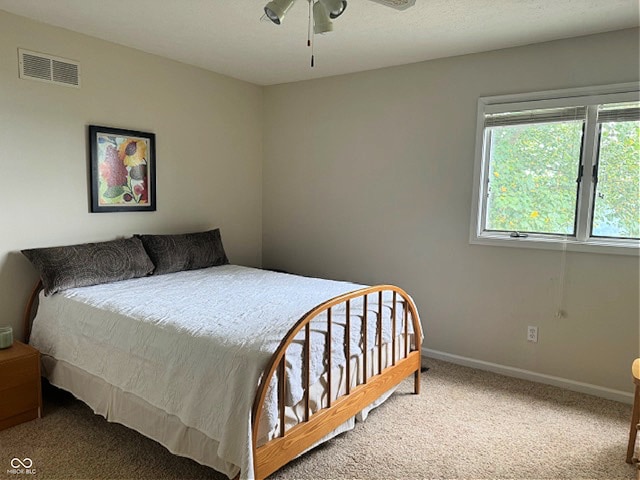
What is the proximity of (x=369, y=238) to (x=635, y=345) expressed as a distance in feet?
6.50

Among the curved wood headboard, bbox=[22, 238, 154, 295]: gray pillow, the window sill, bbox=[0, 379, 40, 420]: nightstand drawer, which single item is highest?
the window sill

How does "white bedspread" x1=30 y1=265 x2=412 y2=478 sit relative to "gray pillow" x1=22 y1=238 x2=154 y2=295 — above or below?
below

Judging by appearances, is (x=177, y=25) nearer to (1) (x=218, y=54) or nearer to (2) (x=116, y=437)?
(1) (x=218, y=54)

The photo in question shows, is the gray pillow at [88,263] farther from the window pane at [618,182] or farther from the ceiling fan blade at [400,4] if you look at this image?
the window pane at [618,182]

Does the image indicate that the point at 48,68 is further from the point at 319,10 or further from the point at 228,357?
the point at 228,357

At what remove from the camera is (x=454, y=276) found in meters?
3.45

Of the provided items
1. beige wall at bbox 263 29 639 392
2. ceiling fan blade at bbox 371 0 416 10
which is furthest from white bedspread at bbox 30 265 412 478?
ceiling fan blade at bbox 371 0 416 10

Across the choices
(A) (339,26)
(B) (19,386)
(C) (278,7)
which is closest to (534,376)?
(A) (339,26)

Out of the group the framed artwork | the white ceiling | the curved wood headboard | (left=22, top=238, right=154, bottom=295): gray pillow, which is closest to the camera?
the white ceiling

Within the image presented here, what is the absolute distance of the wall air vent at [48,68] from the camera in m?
2.76

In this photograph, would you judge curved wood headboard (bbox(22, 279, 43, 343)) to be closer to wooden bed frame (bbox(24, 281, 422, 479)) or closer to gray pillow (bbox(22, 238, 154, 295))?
wooden bed frame (bbox(24, 281, 422, 479))

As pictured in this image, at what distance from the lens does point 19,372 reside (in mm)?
2418

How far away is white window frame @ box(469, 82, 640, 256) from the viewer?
9.15 ft

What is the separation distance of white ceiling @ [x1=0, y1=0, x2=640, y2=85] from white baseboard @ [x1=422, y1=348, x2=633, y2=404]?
2255 mm
